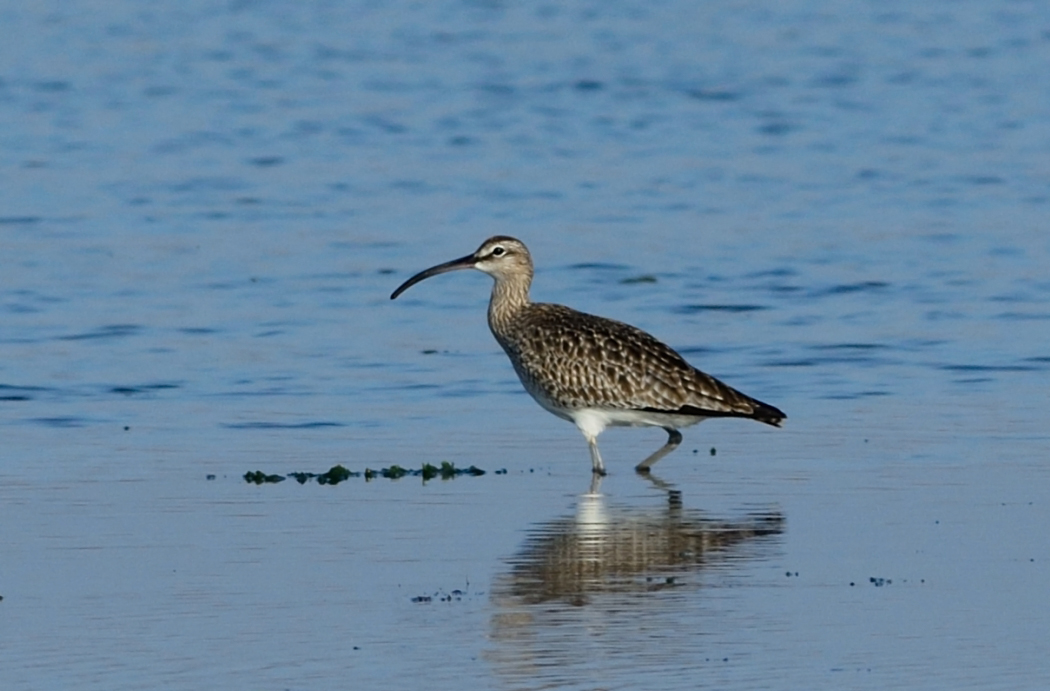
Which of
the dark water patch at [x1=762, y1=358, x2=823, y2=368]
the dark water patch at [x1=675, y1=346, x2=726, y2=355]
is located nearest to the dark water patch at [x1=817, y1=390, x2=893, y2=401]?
the dark water patch at [x1=762, y1=358, x2=823, y2=368]

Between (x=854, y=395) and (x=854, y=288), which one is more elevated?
(x=854, y=288)

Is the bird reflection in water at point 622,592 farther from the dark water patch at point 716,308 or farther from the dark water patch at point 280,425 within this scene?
the dark water patch at point 716,308

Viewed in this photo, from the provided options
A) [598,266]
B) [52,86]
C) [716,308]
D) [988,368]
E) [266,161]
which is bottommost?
[988,368]

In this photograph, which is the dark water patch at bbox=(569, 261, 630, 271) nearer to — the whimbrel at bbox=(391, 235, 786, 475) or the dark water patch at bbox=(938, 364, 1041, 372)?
the dark water patch at bbox=(938, 364, 1041, 372)

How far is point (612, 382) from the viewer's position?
13070mm

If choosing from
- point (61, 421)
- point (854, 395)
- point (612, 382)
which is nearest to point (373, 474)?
point (612, 382)

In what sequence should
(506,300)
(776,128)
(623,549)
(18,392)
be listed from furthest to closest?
(776,128) → (18,392) → (506,300) → (623,549)

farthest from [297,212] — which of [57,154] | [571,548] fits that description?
[571,548]

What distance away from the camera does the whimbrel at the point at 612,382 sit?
42.4 feet

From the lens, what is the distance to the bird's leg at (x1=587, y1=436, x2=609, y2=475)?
1255 cm

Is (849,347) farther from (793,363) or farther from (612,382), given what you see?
(612,382)

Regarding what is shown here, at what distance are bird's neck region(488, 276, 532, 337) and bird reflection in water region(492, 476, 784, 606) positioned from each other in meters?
2.56

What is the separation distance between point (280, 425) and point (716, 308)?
5.33 m

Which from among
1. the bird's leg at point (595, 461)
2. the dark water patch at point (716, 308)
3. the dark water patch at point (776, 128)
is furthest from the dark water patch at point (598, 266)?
the dark water patch at point (776, 128)
